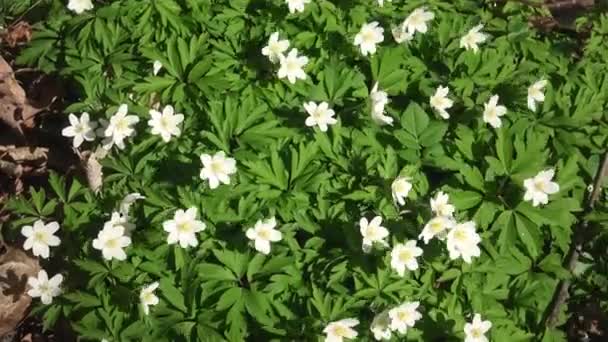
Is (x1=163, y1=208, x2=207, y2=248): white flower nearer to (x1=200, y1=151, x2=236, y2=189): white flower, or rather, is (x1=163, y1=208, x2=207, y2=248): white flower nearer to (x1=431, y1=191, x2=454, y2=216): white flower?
(x1=200, y1=151, x2=236, y2=189): white flower

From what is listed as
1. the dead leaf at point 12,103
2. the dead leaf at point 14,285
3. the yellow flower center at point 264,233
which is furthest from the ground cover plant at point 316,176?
the dead leaf at point 12,103

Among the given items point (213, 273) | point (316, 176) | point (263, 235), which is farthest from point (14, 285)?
point (316, 176)

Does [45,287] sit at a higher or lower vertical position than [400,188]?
lower

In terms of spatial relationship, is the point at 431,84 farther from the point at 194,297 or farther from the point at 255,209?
the point at 194,297

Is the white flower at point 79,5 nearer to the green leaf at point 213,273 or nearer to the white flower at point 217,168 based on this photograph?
the white flower at point 217,168

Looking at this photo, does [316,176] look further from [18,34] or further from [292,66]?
[18,34]

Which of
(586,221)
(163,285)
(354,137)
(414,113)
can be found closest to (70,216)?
(163,285)
